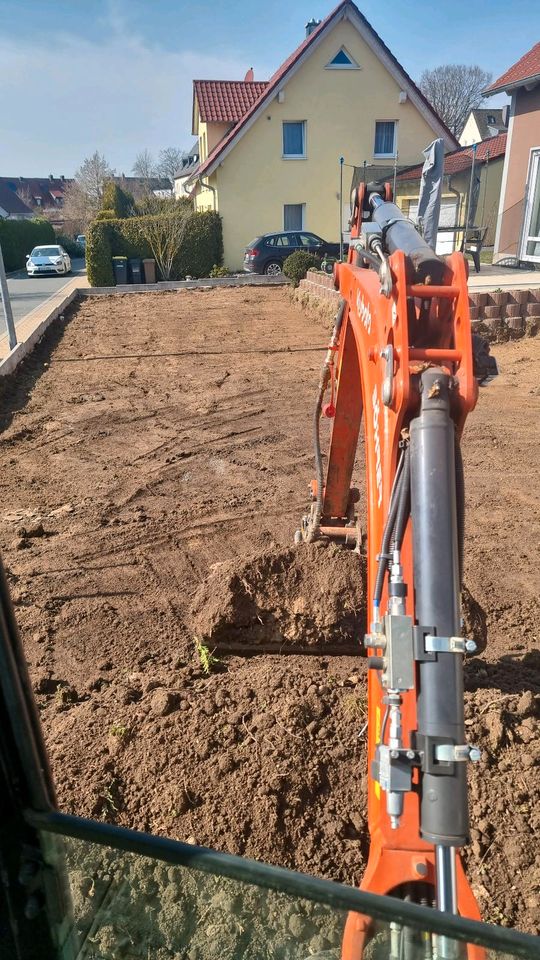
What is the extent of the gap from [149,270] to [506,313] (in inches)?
715

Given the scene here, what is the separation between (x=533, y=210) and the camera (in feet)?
49.3

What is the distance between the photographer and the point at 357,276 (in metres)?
2.56

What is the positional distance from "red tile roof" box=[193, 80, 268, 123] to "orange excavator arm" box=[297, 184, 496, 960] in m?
30.6

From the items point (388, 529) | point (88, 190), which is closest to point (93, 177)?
point (88, 190)

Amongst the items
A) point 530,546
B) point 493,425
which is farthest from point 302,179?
point 530,546

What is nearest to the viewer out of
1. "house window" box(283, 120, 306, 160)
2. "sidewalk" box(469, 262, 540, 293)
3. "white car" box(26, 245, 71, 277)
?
"sidewalk" box(469, 262, 540, 293)

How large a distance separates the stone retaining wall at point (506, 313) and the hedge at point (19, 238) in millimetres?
30748

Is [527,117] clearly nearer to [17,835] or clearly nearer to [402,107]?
[402,107]

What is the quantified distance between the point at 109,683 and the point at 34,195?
299 feet

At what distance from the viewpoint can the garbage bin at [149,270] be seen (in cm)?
2606

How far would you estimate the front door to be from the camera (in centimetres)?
1497

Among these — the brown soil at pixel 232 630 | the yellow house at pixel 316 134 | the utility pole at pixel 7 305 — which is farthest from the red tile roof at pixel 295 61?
the brown soil at pixel 232 630

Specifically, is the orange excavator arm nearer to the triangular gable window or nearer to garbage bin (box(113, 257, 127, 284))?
garbage bin (box(113, 257, 127, 284))

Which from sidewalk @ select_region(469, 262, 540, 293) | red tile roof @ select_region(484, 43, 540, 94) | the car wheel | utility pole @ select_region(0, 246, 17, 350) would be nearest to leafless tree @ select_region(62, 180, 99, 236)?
the car wheel
